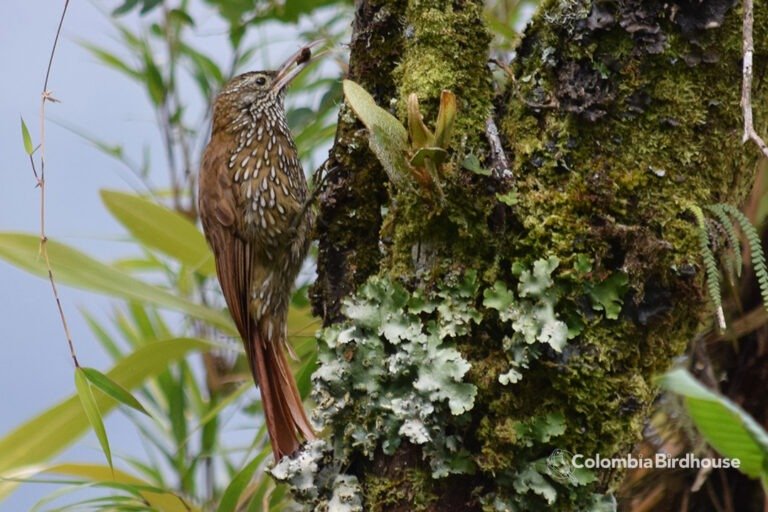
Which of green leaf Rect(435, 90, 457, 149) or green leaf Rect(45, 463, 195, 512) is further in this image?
green leaf Rect(45, 463, 195, 512)

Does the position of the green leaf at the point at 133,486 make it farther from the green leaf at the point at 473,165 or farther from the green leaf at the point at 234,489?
the green leaf at the point at 473,165

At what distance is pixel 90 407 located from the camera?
5.78 feet

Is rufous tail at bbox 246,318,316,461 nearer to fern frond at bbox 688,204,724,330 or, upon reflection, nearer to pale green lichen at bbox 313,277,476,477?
pale green lichen at bbox 313,277,476,477

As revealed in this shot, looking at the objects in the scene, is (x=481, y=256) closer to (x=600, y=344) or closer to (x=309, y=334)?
(x=600, y=344)

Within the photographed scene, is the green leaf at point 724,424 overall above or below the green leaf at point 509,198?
below

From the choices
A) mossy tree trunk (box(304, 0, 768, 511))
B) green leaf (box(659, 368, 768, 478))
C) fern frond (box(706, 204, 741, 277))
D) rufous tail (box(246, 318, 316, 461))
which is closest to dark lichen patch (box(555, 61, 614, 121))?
mossy tree trunk (box(304, 0, 768, 511))

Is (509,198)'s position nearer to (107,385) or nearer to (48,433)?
(107,385)

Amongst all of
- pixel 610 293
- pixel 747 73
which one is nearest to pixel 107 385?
pixel 610 293

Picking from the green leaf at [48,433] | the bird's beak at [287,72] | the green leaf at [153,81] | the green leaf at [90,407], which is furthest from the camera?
the green leaf at [153,81]

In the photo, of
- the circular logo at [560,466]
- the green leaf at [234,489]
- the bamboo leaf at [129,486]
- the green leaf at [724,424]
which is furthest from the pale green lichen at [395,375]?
the bamboo leaf at [129,486]

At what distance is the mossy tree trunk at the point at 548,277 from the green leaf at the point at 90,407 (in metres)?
0.43

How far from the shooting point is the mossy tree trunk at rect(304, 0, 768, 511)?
1463 mm

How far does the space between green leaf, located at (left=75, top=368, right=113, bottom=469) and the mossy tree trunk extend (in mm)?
428

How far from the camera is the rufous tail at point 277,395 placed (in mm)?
2193
